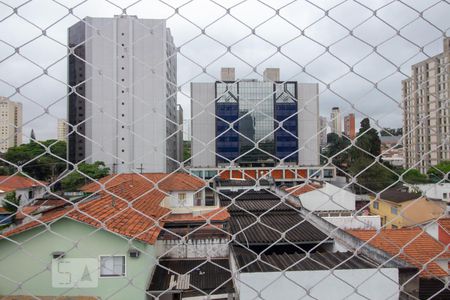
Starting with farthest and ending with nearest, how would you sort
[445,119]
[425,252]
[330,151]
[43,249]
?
[425,252] < [43,249] < [330,151] < [445,119]

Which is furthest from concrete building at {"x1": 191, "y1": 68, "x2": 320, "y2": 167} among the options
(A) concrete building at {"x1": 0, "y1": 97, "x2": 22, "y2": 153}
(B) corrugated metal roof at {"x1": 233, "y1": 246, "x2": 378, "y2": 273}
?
(B) corrugated metal roof at {"x1": 233, "y1": 246, "x2": 378, "y2": 273}

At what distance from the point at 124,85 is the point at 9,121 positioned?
280mm

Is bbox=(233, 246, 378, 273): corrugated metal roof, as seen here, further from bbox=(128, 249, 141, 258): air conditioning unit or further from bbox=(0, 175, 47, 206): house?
bbox=(0, 175, 47, 206): house

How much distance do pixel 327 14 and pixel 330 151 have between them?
502 millimetres

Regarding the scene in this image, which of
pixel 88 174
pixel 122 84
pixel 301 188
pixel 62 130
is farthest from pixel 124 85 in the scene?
pixel 301 188

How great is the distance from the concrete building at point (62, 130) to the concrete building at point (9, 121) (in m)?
0.07

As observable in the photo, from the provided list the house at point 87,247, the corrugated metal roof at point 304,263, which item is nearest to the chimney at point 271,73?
the house at point 87,247

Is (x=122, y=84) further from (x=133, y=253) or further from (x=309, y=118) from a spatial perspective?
(x=133, y=253)

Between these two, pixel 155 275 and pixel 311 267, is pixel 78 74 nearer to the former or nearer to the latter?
pixel 311 267

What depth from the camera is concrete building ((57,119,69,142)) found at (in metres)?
0.72

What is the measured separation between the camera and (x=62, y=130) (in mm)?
754

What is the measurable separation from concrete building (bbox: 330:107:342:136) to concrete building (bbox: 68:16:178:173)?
375 mm

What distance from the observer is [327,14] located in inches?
31.9

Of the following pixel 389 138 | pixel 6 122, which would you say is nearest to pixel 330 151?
pixel 389 138
